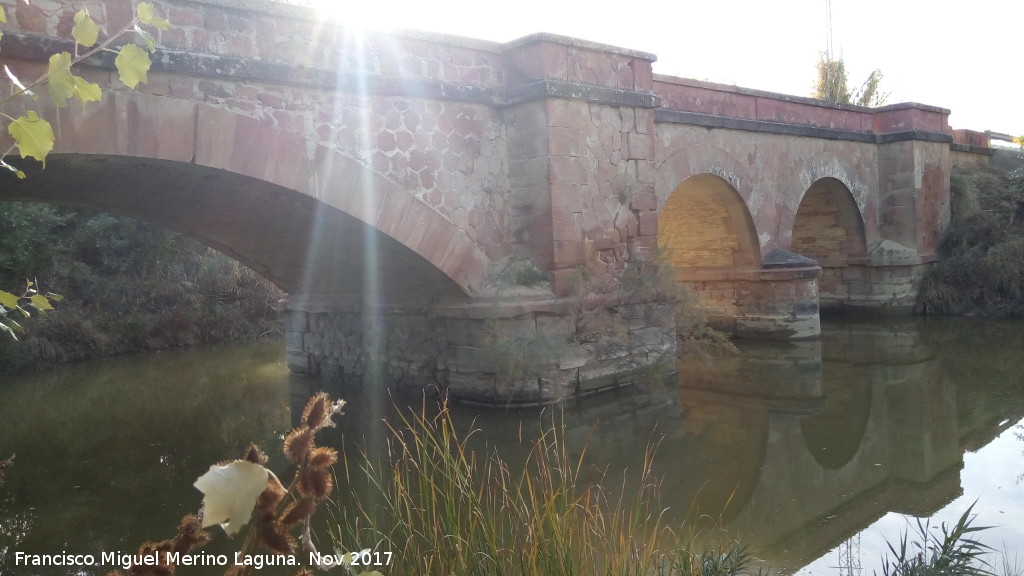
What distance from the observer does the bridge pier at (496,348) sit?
623cm

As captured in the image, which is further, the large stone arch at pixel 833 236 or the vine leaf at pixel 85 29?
the large stone arch at pixel 833 236

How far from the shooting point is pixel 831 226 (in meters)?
11.6

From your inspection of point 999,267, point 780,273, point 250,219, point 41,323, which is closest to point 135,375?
point 41,323

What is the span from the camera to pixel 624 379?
693 centimetres

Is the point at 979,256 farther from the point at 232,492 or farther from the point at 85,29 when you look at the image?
the point at 232,492

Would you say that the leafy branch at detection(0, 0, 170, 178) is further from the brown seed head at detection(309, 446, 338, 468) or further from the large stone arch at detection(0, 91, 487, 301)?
the large stone arch at detection(0, 91, 487, 301)

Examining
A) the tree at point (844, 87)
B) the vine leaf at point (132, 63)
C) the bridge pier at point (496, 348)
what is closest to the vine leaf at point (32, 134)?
the vine leaf at point (132, 63)

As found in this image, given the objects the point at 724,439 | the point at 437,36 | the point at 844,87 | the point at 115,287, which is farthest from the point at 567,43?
the point at 844,87

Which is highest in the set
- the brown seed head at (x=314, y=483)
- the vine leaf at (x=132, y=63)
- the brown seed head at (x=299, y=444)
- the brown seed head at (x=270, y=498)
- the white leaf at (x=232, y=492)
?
the vine leaf at (x=132, y=63)

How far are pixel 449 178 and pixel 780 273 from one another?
4.50 metres

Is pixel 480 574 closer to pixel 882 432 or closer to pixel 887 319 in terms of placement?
pixel 882 432

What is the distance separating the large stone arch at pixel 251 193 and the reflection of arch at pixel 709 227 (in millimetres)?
3598

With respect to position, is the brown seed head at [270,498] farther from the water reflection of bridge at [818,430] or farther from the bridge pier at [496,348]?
the bridge pier at [496,348]

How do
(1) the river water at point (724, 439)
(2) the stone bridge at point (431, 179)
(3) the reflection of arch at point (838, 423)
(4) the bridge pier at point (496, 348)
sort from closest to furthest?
(1) the river water at point (724, 439)
(2) the stone bridge at point (431, 179)
(3) the reflection of arch at point (838, 423)
(4) the bridge pier at point (496, 348)
